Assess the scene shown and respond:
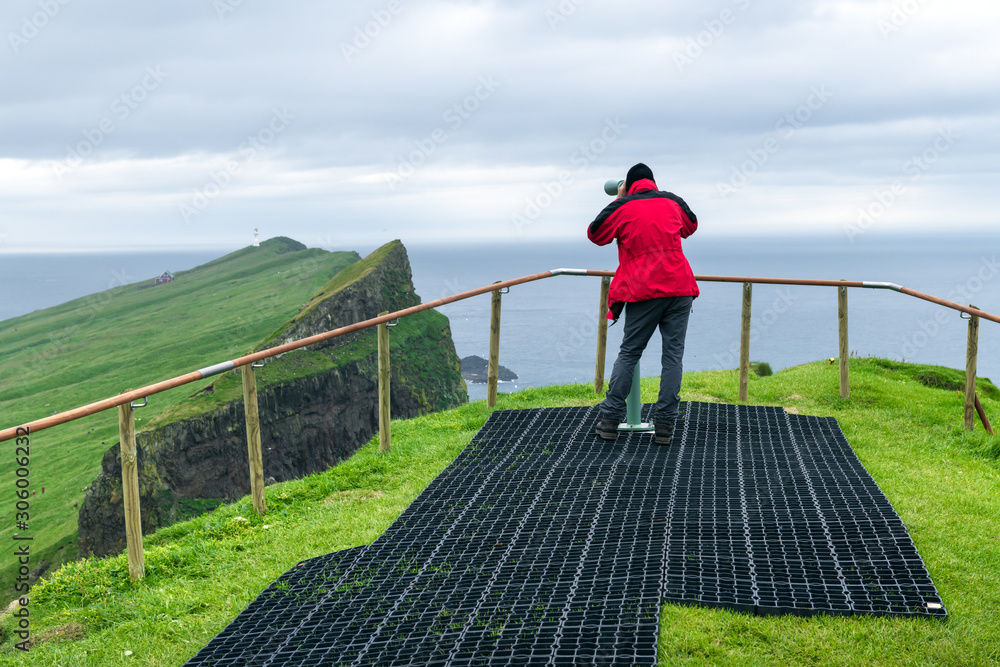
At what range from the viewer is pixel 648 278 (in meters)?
5.87

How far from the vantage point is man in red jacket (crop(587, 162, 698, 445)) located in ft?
19.2

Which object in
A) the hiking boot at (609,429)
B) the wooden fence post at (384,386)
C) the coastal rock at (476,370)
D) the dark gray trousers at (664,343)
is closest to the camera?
the dark gray trousers at (664,343)

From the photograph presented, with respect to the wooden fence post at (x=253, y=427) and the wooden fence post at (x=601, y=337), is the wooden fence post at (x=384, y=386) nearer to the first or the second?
the wooden fence post at (x=253, y=427)

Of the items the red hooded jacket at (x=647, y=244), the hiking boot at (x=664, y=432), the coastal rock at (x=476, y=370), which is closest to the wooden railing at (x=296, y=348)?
the red hooded jacket at (x=647, y=244)

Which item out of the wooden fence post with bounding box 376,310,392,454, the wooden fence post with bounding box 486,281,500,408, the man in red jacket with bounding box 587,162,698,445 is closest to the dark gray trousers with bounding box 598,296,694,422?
the man in red jacket with bounding box 587,162,698,445

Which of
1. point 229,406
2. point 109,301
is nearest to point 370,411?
point 229,406

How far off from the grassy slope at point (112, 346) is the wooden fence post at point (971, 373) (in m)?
49.1

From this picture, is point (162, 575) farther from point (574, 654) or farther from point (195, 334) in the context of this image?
point (195, 334)

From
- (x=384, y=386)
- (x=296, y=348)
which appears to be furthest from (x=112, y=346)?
(x=296, y=348)

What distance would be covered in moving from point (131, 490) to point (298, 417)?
52648mm

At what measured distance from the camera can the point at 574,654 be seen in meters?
3.13

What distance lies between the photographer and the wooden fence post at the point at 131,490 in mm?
4145

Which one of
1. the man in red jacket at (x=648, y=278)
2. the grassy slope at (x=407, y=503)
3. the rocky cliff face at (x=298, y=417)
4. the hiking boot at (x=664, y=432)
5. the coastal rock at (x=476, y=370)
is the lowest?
the coastal rock at (x=476, y=370)

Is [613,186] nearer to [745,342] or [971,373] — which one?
[745,342]
